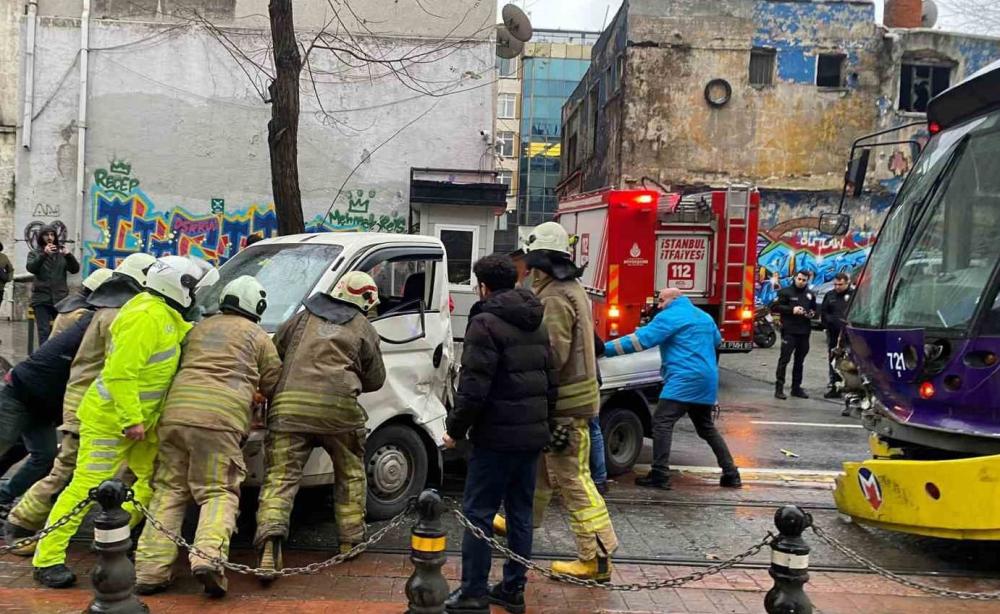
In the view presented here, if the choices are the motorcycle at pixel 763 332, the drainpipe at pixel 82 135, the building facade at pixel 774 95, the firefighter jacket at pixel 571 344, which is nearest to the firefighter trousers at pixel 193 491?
the firefighter jacket at pixel 571 344

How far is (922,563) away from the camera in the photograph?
592 cm

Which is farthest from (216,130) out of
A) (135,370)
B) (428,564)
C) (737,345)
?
(428,564)

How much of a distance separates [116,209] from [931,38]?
1936cm

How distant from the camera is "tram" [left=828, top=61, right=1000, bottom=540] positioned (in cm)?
524

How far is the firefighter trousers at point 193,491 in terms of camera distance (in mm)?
4723

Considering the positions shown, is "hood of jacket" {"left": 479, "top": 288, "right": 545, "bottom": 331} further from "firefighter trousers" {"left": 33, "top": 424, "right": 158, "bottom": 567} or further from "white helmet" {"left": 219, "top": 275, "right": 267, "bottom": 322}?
"firefighter trousers" {"left": 33, "top": 424, "right": 158, "bottom": 567}

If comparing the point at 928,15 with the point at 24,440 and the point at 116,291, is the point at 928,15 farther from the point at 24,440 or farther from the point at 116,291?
the point at 24,440

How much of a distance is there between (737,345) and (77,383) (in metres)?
9.38

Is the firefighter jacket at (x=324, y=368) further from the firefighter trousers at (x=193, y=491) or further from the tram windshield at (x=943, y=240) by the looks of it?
the tram windshield at (x=943, y=240)

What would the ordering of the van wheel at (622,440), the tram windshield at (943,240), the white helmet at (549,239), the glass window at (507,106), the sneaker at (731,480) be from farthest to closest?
the glass window at (507,106), the van wheel at (622,440), the sneaker at (731,480), the tram windshield at (943,240), the white helmet at (549,239)

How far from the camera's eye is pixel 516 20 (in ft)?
54.7

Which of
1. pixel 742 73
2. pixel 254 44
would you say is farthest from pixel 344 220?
pixel 742 73

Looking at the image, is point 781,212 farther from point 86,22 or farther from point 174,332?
point 174,332

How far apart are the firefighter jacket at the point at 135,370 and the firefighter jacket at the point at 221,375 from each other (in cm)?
9
